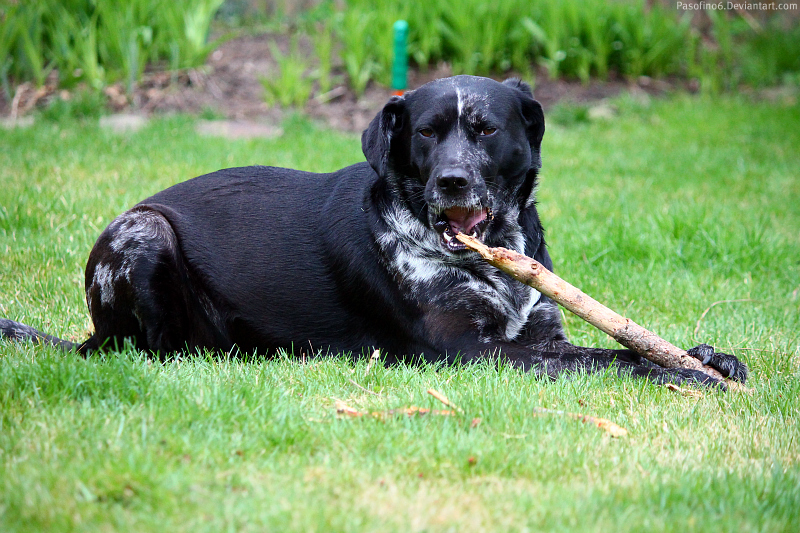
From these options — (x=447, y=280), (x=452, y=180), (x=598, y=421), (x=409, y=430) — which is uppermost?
(x=452, y=180)

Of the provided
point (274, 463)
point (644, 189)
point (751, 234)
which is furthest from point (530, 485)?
point (644, 189)

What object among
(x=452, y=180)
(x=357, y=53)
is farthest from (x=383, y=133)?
(x=357, y=53)

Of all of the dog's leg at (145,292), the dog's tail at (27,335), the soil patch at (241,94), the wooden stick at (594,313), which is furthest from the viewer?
the soil patch at (241,94)

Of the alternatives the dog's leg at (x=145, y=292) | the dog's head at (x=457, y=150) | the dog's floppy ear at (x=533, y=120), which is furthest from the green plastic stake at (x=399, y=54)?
the dog's leg at (x=145, y=292)

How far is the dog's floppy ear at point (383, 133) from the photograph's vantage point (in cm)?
391

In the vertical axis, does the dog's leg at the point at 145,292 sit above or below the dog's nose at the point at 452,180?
below

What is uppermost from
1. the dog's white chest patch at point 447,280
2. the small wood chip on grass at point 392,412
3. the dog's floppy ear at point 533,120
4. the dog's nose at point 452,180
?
the dog's floppy ear at point 533,120

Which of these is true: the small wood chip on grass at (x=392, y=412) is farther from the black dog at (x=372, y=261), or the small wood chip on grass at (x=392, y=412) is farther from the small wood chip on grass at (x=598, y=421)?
the black dog at (x=372, y=261)

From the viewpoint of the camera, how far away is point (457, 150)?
149 inches

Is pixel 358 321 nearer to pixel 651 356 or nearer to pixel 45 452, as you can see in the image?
pixel 651 356

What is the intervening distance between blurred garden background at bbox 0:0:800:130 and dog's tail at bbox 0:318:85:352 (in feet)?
17.4

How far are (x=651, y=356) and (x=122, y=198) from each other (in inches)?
170

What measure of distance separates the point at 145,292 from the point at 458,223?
61.9 inches

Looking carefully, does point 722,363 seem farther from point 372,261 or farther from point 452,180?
point 372,261
